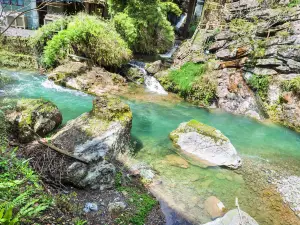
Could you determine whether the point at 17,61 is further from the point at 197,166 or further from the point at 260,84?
the point at 260,84

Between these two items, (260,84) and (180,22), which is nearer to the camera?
(260,84)

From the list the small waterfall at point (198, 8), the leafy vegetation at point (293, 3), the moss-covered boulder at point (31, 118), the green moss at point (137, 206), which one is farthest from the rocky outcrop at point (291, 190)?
the small waterfall at point (198, 8)

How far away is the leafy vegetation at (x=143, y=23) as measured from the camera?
1394 cm

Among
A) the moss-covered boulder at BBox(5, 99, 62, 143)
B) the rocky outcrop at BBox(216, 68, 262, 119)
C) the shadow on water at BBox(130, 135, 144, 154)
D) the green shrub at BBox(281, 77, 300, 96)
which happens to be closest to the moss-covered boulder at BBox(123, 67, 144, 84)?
the rocky outcrop at BBox(216, 68, 262, 119)

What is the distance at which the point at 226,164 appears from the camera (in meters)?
6.69

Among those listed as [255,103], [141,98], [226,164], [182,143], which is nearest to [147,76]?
[141,98]

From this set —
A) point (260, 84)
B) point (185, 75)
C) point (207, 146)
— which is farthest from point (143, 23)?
point (207, 146)

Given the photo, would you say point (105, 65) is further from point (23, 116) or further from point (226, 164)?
point (226, 164)

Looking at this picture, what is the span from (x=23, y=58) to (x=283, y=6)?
1602 cm

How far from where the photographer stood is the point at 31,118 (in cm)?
612

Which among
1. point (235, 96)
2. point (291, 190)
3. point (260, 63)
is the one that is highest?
point (260, 63)

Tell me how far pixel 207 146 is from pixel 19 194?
17.0 ft

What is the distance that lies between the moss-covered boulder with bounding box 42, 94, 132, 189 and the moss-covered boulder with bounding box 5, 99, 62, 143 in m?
0.53

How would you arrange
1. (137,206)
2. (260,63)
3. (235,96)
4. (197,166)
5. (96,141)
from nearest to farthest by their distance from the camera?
(137,206)
(96,141)
(197,166)
(235,96)
(260,63)
